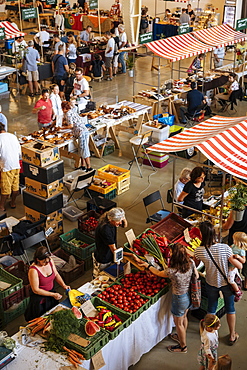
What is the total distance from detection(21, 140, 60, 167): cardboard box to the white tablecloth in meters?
2.68

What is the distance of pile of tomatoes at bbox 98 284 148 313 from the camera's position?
17.7 ft

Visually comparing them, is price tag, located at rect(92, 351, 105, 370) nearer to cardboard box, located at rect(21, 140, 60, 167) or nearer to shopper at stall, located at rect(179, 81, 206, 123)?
cardboard box, located at rect(21, 140, 60, 167)

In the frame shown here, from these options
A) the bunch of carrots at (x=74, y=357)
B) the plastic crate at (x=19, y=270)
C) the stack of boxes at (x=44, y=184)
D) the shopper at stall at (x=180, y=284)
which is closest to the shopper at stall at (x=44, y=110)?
the stack of boxes at (x=44, y=184)

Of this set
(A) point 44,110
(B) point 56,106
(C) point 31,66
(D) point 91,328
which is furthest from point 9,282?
(C) point 31,66

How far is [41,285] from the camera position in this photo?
5.47 meters

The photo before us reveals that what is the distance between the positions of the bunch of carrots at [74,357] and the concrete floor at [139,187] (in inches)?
41.6

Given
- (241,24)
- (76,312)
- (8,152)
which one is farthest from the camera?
(241,24)

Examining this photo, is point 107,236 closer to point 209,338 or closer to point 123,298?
point 123,298

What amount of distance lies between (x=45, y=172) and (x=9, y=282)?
1653 millimetres

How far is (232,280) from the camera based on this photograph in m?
5.52

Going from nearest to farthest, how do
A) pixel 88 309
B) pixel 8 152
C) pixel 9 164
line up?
pixel 88 309, pixel 8 152, pixel 9 164

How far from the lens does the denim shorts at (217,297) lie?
5598 mm

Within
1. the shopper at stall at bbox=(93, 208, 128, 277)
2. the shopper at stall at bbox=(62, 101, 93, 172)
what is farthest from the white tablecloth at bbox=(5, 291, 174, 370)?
the shopper at stall at bbox=(62, 101, 93, 172)

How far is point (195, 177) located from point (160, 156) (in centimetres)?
311
